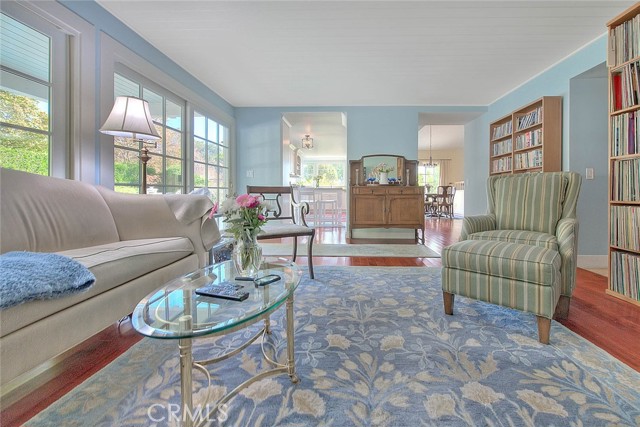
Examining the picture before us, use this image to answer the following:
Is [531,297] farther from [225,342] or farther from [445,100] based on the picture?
[445,100]

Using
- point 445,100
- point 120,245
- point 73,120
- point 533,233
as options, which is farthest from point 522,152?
point 73,120

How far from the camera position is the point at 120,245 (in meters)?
1.69

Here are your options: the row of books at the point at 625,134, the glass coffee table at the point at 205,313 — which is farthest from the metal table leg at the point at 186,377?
the row of books at the point at 625,134

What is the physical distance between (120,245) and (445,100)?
4.86 m

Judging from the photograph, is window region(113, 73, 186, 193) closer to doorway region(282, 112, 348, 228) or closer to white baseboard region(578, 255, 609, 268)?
doorway region(282, 112, 348, 228)

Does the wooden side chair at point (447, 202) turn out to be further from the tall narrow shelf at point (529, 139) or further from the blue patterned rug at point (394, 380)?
the blue patterned rug at point (394, 380)

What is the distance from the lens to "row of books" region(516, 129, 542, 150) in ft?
11.3

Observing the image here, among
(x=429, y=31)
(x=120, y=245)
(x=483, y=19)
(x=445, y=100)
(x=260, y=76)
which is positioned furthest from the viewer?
(x=445, y=100)

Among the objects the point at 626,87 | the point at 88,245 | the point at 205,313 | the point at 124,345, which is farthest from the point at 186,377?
the point at 626,87

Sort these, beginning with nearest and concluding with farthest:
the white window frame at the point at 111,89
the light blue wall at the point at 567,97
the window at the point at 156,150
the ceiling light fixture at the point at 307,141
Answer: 1. the white window frame at the point at 111,89
2. the window at the point at 156,150
3. the light blue wall at the point at 567,97
4. the ceiling light fixture at the point at 307,141

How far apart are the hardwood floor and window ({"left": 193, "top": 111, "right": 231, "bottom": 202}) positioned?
8.84ft

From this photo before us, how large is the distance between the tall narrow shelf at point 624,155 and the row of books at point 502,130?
1.83 metres

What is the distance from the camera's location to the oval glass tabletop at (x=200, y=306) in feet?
2.58

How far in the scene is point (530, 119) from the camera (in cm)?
361
